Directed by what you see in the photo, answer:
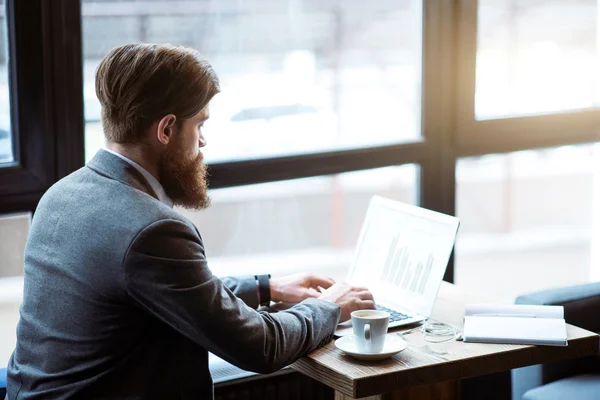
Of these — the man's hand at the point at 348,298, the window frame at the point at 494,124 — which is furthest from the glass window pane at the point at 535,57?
the man's hand at the point at 348,298

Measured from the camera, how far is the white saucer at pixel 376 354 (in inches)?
67.3

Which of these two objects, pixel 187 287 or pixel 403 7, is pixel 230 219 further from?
pixel 187 287

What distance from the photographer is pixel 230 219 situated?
2.73 m

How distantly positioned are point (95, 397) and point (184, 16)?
1.19m

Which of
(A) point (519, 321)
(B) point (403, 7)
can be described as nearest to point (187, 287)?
(A) point (519, 321)

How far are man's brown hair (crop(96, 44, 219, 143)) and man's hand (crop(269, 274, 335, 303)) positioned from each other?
531mm

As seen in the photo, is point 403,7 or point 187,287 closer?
point 187,287

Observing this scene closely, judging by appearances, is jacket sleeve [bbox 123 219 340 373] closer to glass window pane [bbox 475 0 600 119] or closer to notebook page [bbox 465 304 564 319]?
notebook page [bbox 465 304 564 319]

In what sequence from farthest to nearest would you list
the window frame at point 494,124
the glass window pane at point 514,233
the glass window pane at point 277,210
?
the glass window pane at point 514,233
the window frame at point 494,124
the glass window pane at point 277,210

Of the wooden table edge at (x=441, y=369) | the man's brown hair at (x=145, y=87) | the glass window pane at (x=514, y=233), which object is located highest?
the man's brown hair at (x=145, y=87)

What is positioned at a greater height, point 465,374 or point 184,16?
point 184,16

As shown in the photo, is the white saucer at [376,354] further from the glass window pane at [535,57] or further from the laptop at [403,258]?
the glass window pane at [535,57]

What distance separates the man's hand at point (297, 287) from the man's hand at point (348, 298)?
9 cm

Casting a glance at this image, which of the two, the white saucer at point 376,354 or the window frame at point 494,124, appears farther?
the window frame at point 494,124
